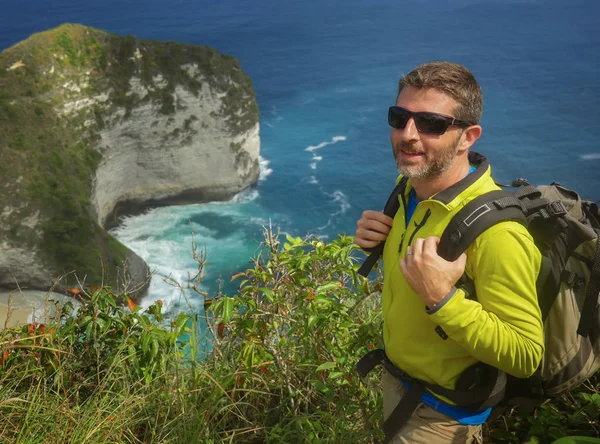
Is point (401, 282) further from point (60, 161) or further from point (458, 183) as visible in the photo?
point (60, 161)

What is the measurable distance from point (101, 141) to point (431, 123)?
1755 inches

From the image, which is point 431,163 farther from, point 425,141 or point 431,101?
point 431,101

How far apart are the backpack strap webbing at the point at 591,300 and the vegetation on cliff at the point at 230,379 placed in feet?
3.28

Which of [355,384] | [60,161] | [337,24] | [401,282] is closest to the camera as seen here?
[401,282]

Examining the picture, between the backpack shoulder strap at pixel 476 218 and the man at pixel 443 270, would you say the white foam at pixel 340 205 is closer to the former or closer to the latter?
the man at pixel 443 270

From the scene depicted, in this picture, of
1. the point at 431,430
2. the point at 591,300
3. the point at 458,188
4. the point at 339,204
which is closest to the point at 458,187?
the point at 458,188

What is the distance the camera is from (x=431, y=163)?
2.65 meters

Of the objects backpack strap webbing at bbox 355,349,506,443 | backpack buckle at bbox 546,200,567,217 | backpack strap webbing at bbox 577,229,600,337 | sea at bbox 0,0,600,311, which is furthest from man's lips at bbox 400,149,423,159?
sea at bbox 0,0,600,311

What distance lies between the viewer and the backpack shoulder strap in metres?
2.33

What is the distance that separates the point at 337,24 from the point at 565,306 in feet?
369

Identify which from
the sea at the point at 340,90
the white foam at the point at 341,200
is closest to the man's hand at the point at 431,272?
the sea at the point at 340,90

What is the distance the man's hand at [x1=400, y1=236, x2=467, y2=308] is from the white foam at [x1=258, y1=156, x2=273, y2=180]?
52.5 m

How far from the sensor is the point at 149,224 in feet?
154

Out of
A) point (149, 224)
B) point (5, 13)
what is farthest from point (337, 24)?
point (149, 224)
